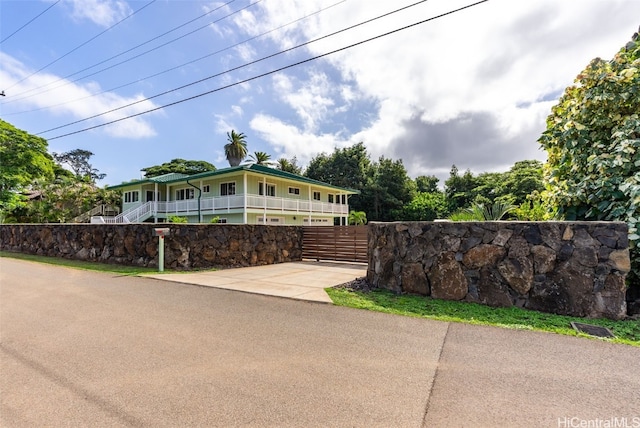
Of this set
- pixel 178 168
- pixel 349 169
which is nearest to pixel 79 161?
pixel 178 168

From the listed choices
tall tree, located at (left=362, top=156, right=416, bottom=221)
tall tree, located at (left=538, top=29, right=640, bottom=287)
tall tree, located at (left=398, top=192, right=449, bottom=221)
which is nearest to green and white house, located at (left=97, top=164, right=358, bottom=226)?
tall tree, located at (left=362, top=156, right=416, bottom=221)

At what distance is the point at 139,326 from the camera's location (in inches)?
179

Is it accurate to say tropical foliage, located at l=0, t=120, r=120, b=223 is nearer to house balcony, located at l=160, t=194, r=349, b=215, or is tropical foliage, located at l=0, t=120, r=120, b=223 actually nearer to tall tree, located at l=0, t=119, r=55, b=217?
tall tree, located at l=0, t=119, r=55, b=217

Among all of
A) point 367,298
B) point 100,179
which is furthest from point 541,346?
point 100,179

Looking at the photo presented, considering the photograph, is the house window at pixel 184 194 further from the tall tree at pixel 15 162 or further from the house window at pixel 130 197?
the tall tree at pixel 15 162

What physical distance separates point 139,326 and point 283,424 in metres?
3.18

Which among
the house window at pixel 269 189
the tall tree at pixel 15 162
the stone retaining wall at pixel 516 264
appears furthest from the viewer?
the house window at pixel 269 189

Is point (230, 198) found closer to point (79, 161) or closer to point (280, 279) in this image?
point (280, 279)

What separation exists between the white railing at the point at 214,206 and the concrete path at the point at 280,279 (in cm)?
1050

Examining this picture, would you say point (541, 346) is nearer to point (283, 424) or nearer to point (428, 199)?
point (283, 424)

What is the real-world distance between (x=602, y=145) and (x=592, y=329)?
3615mm

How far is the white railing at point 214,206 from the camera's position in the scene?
812 inches

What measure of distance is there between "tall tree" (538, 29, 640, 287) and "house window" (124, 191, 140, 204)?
92.5 feet

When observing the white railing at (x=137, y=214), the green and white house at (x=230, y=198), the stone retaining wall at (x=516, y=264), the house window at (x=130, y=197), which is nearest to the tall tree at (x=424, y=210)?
the green and white house at (x=230, y=198)
